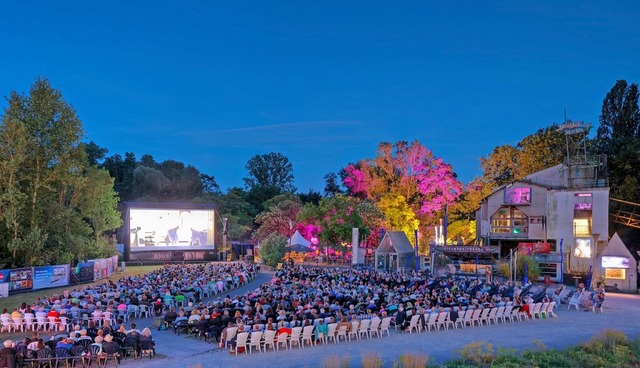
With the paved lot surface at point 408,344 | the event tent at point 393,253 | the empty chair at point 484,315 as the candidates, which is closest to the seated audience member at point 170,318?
the paved lot surface at point 408,344

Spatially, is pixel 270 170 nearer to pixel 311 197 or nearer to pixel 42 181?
pixel 311 197

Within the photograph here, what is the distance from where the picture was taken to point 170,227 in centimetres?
4597

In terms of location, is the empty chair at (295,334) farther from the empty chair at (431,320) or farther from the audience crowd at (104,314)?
A: the empty chair at (431,320)

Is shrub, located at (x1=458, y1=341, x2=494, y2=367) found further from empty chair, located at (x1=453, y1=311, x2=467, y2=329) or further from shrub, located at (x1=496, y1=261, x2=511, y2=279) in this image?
shrub, located at (x1=496, y1=261, x2=511, y2=279)

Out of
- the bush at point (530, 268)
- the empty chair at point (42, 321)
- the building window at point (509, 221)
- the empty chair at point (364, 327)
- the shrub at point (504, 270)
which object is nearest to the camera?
the empty chair at point (364, 327)

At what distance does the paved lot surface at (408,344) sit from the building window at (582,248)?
2171 centimetres

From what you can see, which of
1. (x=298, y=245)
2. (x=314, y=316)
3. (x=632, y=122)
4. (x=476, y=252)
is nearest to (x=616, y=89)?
(x=632, y=122)

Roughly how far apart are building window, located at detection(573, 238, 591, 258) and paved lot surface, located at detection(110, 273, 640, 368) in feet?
71.2

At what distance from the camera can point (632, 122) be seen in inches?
1903

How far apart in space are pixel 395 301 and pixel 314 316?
4.62 m

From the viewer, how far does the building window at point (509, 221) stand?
45062mm

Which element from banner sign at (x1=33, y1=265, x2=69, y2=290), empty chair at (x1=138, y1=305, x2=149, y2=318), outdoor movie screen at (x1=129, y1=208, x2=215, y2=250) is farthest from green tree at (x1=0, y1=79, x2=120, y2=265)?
empty chair at (x1=138, y1=305, x2=149, y2=318)

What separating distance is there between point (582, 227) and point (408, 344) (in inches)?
1280

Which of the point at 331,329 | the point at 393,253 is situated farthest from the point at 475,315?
the point at 393,253
